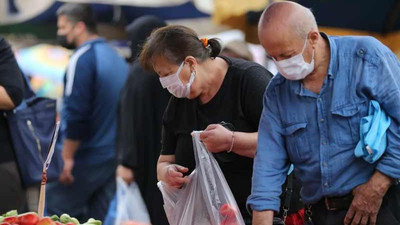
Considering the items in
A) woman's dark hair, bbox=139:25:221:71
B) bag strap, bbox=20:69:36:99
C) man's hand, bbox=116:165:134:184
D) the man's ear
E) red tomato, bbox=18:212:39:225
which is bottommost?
man's hand, bbox=116:165:134:184

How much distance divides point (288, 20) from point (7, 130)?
2310 millimetres

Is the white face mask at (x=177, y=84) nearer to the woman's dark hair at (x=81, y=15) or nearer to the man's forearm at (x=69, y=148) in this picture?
the man's forearm at (x=69, y=148)

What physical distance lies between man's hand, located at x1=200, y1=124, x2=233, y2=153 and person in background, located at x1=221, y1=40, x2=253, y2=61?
3576 mm

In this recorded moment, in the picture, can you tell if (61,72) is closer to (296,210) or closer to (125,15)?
(125,15)

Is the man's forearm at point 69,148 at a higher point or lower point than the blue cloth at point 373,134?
lower

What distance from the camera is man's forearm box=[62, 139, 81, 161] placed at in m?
7.57

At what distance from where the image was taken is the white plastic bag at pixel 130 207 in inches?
255

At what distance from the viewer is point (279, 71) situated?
3861 millimetres

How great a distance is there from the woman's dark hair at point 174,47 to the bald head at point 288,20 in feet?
1.73

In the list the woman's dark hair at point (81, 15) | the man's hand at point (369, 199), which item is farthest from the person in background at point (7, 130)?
the woman's dark hair at point (81, 15)

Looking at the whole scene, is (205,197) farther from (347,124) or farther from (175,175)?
(347,124)

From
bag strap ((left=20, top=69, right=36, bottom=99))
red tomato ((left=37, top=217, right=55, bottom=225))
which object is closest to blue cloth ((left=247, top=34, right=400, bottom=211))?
red tomato ((left=37, top=217, right=55, bottom=225))

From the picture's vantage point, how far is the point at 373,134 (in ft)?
12.2

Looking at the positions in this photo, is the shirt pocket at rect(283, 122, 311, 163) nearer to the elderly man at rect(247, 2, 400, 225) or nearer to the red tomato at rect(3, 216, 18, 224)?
the elderly man at rect(247, 2, 400, 225)
